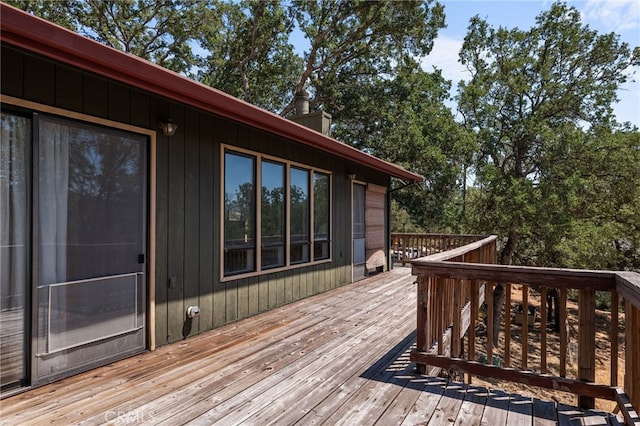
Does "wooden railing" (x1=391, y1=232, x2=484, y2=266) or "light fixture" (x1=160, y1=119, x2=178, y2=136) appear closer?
"light fixture" (x1=160, y1=119, x2=178, y2=136)

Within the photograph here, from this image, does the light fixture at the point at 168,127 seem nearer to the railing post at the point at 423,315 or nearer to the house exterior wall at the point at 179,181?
the house exterior wall at the point at 179,181

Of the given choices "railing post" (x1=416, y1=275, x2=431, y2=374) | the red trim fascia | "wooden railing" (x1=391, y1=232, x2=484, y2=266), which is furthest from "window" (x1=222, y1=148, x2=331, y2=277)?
"wooden railing" (x1=391, y1=232, x2=484, y2=266)

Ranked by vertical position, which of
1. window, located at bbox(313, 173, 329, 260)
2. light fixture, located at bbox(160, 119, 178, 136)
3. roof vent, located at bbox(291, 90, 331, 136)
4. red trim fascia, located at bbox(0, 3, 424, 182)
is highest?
roof vent, located at bbox(291, 90, 331, 136)

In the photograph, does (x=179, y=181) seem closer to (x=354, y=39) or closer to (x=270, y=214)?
(x=270, y=214)

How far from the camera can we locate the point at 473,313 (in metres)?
3.20

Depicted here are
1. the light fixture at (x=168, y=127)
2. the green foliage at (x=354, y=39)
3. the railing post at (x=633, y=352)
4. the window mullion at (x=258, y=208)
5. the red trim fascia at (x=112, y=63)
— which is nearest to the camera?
the red trim fascia at (x=112, y=63)

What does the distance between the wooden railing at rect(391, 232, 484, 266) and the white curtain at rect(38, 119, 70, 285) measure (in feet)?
24.7

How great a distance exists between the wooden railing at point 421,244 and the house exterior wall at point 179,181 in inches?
219

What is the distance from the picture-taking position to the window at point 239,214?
417 cm

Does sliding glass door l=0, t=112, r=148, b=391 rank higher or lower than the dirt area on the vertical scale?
higher

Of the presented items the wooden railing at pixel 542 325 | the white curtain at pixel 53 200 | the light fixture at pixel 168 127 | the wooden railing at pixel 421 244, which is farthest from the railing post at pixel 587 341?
the wooden railing at pixel 421 244

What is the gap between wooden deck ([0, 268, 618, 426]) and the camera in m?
2.21

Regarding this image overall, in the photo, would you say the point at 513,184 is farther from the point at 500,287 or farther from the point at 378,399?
the point at 378,399

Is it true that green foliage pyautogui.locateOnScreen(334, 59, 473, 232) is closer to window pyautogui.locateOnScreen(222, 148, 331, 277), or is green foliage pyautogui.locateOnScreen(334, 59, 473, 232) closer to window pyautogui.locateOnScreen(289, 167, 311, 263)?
window pyautogui.locateOnScreen(222, 148, 331, 277)
